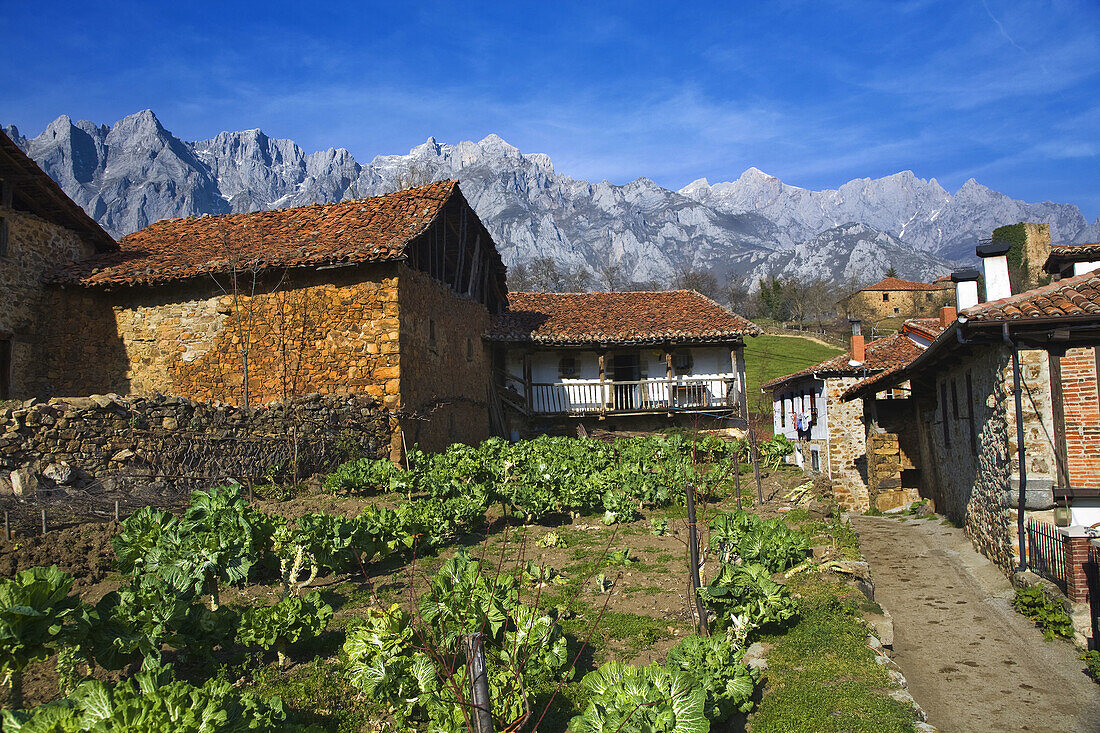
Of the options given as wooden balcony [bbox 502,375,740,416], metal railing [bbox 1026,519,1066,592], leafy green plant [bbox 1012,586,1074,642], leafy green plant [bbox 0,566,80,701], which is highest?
wooden balcony [bbox 502,375,740,416]

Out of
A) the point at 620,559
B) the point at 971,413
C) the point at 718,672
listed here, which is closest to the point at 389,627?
the point at 718,672

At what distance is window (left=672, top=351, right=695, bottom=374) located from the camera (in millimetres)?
26094

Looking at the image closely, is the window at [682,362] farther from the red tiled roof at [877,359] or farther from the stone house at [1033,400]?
the stone house at [1033,400]

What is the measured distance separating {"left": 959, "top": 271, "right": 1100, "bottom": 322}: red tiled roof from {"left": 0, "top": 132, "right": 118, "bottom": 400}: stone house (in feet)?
58.2

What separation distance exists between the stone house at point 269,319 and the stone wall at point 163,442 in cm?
182

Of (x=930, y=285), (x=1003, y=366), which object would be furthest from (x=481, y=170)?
(x=1003, y=366)

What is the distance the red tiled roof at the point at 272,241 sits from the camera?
14.8 m

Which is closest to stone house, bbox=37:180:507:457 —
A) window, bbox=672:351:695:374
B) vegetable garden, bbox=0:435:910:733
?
vegetable garden, bbox=0:435:910:733

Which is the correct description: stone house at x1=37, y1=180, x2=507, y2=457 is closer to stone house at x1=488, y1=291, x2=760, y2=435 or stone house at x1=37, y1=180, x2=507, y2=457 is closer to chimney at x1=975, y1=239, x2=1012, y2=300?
stone house at x1=488, y1=291, x2=760, y2=435

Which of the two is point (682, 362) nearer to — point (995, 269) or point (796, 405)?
point (796, 405)

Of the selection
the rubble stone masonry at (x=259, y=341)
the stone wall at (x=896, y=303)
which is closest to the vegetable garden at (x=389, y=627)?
the rubble stone masonry at (x=259, y=341)

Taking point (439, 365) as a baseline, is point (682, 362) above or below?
above

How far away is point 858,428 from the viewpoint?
2367cm

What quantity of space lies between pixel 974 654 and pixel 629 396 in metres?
18.1
